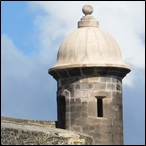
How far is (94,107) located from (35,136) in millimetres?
3700

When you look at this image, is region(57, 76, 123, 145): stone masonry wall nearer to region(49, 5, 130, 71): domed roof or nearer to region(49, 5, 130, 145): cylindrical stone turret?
region(49, 5, 130, 145): cylindrical stone turret

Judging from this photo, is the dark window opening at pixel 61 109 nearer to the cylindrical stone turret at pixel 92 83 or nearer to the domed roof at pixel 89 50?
the cylindrical stone turret at pixel 92 83

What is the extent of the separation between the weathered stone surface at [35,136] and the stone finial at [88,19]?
3.42 metres

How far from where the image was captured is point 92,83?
14047 millimetres

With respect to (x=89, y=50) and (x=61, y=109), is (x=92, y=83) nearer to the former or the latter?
(x=89, y=50)

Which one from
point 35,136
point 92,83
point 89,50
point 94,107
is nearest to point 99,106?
point 94,107

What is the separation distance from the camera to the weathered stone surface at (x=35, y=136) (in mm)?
9875

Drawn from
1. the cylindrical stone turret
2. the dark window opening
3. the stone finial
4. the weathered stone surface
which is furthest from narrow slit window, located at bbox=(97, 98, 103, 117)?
the weathered stone surface

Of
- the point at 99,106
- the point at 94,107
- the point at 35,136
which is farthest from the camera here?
the point at 99,106

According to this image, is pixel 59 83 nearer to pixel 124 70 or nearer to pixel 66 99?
pixel 66 99

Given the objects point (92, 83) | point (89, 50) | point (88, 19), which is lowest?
point (92, 83)

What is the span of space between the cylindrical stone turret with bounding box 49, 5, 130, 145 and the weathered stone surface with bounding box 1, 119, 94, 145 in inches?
89.3

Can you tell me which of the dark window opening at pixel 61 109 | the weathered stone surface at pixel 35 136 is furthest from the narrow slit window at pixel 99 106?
the weathered stone surface at pixel 35 136

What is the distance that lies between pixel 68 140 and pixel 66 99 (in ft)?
10.6
